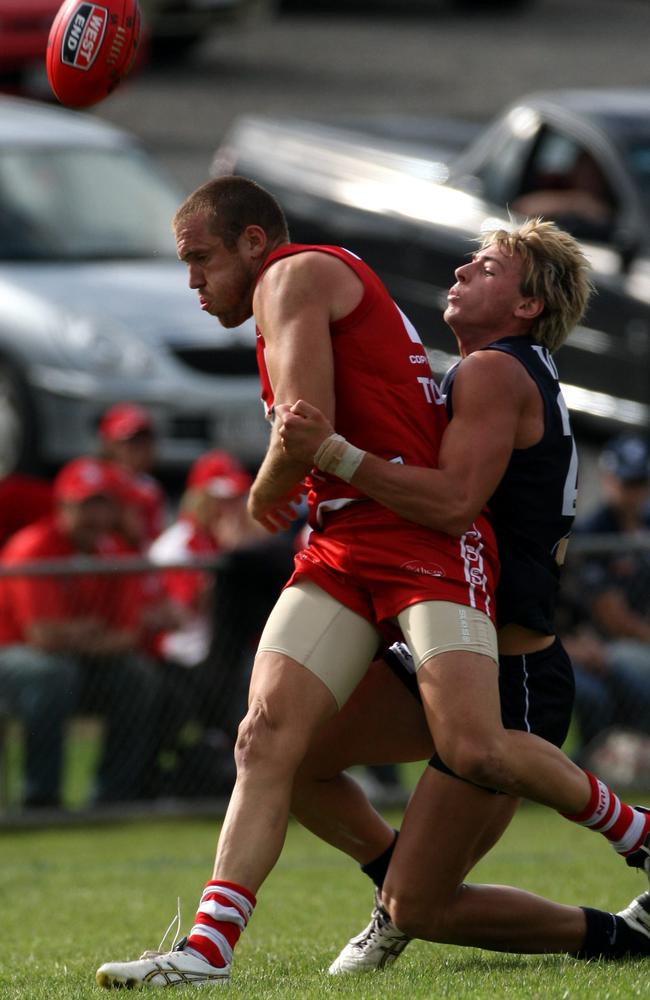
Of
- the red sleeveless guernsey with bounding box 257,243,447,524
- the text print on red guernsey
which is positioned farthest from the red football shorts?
the red sleeveless guernsey with bounding box 257,243,447,524

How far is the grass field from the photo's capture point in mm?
5023

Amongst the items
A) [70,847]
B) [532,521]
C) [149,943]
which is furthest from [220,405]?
[532,521]

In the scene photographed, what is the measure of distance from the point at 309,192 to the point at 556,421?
9429mm

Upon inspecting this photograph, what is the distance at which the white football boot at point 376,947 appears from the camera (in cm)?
547

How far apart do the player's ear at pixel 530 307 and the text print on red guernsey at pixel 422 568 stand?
751 mm

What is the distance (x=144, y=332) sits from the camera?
13.7 m

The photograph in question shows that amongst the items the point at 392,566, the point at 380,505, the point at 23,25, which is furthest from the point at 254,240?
the point at 23,25

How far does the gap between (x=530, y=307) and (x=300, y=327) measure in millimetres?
693

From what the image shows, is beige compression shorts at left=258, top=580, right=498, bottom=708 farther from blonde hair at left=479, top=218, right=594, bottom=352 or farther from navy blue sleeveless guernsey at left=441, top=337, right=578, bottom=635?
blonde hair at left=479, top=218, right=594, bottom=352

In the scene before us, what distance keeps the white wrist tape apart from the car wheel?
880cm

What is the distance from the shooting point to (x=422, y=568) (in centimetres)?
520

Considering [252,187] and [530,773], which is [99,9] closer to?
[252,187]

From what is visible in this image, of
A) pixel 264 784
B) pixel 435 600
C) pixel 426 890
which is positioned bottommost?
pixel 426 890

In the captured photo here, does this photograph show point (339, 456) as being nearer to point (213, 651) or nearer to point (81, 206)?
point (213, 651)
